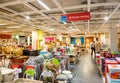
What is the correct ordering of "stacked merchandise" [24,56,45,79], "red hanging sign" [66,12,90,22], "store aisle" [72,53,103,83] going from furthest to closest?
"store aisle" [72,53,103,83]
"red hanging sign" [66,12,90,22]
"stacked merchandise" [24,56,45,79]

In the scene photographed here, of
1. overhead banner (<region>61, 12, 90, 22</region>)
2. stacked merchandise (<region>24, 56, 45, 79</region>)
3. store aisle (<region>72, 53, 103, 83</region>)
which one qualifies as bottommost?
store aisle (<region>72, 53, 103, 83</region>)

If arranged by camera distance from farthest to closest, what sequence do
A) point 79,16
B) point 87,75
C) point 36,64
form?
1. point 87,75
2. point 79,16
3. point 36,64

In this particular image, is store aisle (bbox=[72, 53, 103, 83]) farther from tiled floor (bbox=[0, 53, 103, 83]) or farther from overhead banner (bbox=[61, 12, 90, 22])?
overhead banner (bbox=[61, 12, 90, 22])

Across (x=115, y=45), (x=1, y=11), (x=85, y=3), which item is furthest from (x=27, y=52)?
(x=115, y=45)

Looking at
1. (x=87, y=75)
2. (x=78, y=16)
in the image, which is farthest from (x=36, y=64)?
(x=87, y=75)

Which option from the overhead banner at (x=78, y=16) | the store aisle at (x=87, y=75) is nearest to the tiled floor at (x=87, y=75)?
the store aisle at (x=87, y=75)

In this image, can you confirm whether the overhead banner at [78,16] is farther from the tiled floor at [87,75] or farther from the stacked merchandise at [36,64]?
the tiled floor at [87,75]

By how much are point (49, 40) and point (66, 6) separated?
10.5 metres

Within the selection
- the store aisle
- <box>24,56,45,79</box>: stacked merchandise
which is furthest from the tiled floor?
<box>24,56,45,79</box>: stacked merchandise

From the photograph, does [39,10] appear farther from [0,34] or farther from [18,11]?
[0,34]

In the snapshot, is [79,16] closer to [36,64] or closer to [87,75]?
[36,64]

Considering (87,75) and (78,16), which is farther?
(87,75)

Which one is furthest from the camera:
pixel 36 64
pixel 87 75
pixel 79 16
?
pixel 87 75

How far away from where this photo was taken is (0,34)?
16.1m
